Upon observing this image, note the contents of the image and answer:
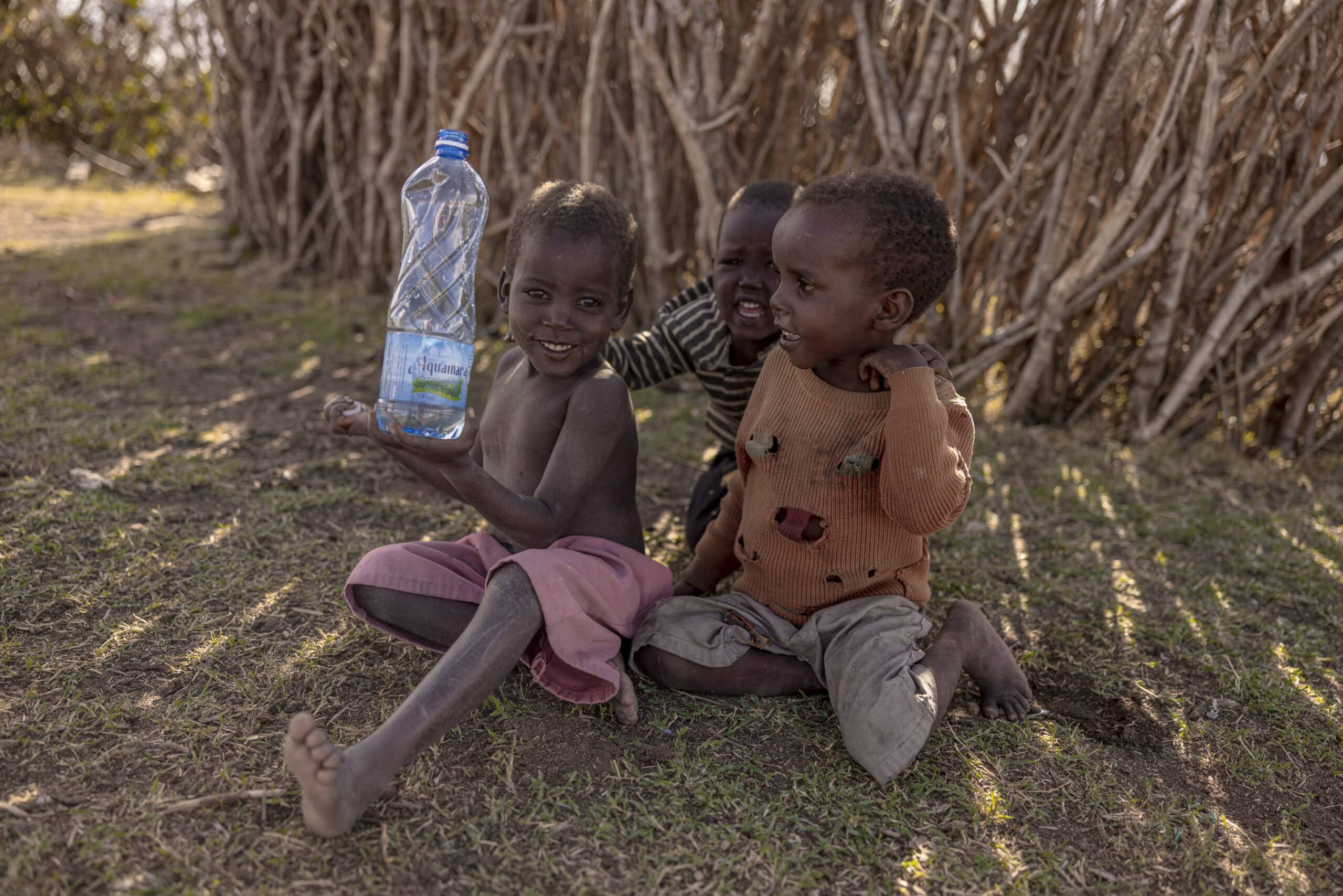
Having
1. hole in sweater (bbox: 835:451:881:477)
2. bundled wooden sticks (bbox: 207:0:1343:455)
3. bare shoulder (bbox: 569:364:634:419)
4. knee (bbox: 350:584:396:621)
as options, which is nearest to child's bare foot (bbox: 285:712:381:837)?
knee (bbox: 350:584:396:621)

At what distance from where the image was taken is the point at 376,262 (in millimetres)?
5625

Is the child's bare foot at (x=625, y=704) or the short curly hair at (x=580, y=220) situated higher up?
the short curly hair at (x=580, y=220)

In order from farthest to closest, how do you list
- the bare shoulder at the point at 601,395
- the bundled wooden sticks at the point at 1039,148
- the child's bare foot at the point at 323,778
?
the bundled wooden sticks at the point at 1039,148
the bare shoulder at the point at 601,395
the child's bare foot at the point at 323,778

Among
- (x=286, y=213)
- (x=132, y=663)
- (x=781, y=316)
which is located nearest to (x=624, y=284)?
(x=781, y=316)

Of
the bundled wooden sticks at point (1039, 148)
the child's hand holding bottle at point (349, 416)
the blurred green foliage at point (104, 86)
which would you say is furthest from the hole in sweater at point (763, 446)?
the blurred green foliage at point (104, 86)

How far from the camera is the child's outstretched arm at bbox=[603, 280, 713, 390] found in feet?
8.75

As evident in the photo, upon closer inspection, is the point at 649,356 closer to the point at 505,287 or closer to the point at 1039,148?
the point at 505,287

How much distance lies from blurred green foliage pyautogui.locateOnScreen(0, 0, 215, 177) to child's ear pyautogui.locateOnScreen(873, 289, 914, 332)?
368 inches

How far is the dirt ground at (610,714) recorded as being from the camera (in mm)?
1623

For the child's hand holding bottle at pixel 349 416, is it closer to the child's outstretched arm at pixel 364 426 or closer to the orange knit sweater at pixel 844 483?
the child's outstretched arm at pixel 364 426

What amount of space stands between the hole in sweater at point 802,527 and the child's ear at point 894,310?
442 millimetres

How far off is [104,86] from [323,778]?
11.4 metres

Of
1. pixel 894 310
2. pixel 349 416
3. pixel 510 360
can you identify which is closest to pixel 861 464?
pixel 894 310

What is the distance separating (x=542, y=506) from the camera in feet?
6.38
